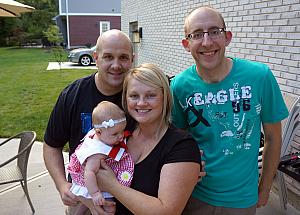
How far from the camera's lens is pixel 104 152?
5.29 ft

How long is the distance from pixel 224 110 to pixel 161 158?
44 centimetres

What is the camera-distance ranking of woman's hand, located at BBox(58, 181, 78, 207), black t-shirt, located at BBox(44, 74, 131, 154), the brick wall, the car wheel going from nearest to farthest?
woman's hand, located at BBox(58, 181, 78, 207) < black t-shirt, located at BBox(44, 74, 131, 154) < the brick wall < the car wheel

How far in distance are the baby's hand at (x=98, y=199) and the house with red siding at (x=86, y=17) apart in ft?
100.0

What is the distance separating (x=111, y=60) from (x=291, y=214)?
103 inches

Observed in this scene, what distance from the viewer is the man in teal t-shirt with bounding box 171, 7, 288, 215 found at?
1701 mm

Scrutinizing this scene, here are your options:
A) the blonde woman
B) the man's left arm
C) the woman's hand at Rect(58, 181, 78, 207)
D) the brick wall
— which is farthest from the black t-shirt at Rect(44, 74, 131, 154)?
the brick wall

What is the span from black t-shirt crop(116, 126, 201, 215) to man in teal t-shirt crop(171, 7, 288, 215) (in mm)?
234

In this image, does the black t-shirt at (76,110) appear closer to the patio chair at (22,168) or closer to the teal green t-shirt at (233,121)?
the teal green t-shirt at (233,121)

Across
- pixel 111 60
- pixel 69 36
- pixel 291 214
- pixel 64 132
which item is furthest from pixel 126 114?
pixel 69 36

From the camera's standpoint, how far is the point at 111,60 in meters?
1.84

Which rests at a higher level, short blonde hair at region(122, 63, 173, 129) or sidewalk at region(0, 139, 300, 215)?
short blonde hair at region(122, 63, 173, 129)

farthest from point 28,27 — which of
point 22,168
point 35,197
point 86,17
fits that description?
point 22,168

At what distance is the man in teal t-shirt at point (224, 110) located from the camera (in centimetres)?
170

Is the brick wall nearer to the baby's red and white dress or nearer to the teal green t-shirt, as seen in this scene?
the teal green t-shirt
